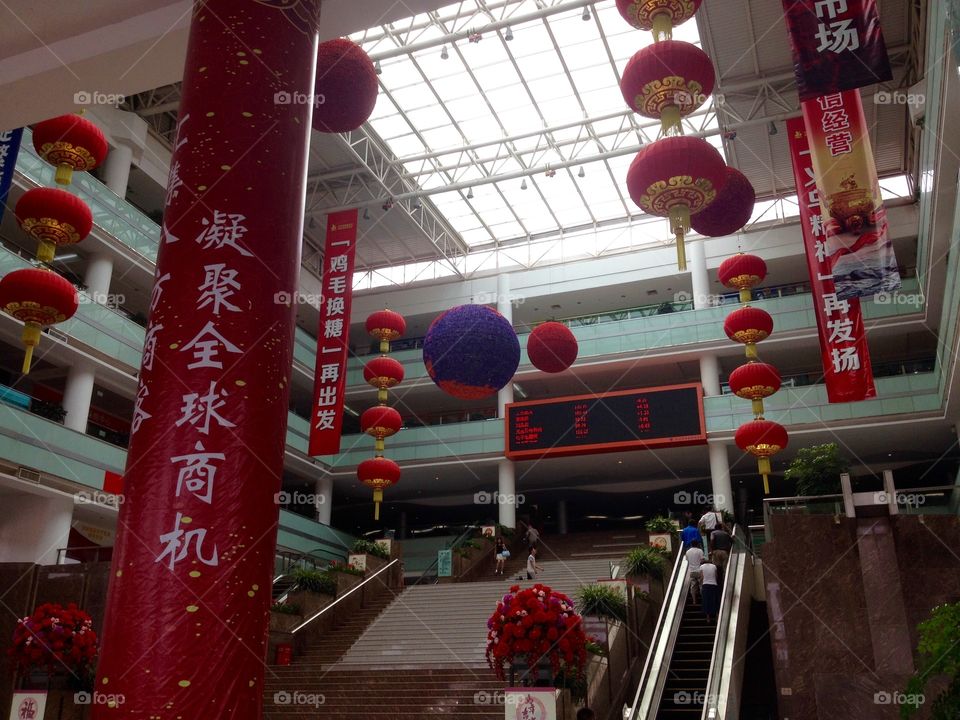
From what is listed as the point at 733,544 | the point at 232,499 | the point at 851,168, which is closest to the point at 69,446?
the point at 733,544

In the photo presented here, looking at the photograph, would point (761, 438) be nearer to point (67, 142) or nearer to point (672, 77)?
point (672, 77)

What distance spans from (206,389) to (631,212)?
2469cm

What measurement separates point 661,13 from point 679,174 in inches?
56.9

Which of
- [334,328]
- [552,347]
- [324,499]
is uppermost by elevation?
[334,328]

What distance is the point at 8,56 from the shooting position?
549 centimetres

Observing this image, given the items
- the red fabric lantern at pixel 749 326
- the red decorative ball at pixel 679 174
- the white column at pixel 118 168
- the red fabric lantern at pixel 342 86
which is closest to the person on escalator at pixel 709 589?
the red fabric lantern at pixel 749 326

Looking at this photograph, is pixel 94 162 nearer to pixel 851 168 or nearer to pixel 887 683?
pixel 851 168

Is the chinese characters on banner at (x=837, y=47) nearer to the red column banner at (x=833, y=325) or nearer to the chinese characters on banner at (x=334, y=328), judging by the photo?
→ the red column banner at (x=833, y=325)

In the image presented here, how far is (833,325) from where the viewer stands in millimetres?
13258

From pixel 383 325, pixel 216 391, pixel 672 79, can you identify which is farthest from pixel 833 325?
pixel 216 391

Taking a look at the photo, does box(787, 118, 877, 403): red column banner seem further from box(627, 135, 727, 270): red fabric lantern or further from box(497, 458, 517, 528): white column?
box(497, 458, 517, 528): white column

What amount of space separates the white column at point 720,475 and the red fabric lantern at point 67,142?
57.7 feet

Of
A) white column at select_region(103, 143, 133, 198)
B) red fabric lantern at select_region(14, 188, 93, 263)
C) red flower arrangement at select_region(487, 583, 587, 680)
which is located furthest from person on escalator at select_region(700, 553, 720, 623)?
white column at select_region(103, 143, 133, 198)

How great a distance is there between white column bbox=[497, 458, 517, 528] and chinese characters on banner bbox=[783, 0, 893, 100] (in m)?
18.0
